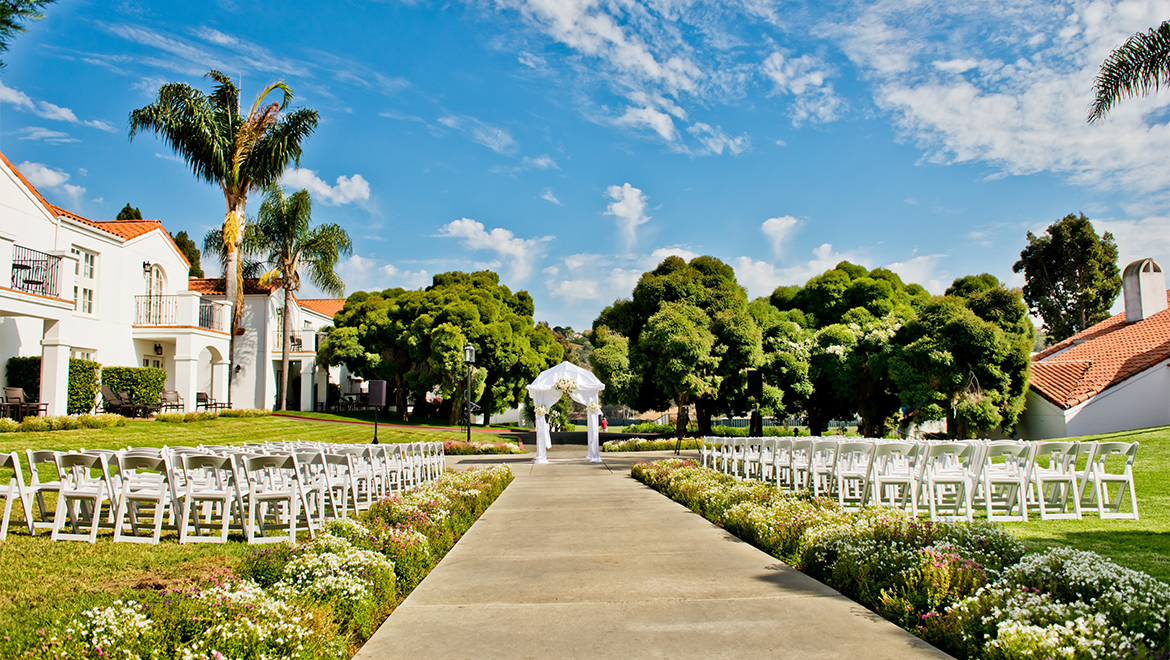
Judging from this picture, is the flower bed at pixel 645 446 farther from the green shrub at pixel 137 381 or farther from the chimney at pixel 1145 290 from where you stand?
the chimney at pixel 1145 290

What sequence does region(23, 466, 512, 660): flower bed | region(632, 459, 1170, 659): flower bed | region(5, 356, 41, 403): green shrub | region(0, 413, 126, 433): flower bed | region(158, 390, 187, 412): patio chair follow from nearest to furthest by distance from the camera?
region(23, 466, 512, 660): flower bed → region(632, 459, 1170, 659): flower bed → region(0, 413, 126, 433): flower bed → region(5, 356, 41, 403): green shrub → region(158, 390, 187, 412): patio chair

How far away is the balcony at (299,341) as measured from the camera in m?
37.2

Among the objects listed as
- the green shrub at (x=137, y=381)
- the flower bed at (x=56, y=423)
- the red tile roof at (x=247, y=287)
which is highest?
the red tile roof at (x=247, y=287)

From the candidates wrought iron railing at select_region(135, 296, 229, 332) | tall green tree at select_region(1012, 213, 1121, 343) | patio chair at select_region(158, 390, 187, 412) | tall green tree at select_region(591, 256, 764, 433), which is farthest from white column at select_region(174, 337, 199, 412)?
tall green tree at select_region(1012, 213, 1121, 343)

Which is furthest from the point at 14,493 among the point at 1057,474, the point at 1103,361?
the point at 1103,361

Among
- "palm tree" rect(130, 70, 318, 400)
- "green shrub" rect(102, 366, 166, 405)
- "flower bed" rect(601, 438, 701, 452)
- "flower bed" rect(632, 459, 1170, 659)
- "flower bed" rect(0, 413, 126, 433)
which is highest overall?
"palm tree" rect(130, 70, 318, 400)

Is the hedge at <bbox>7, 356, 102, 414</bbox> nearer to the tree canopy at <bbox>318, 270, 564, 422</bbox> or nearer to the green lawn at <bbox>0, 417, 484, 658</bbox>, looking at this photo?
the green lawn at <bbox>0, 417, 484, 658</bbox>

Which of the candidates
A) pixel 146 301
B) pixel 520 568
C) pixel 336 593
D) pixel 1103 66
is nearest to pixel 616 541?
pixel 520 568

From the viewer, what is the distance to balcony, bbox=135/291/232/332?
26125 mm

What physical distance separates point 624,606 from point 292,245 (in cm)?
3256

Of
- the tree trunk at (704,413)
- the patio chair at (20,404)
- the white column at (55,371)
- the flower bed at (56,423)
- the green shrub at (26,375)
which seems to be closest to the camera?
the flower bed at (56,423)

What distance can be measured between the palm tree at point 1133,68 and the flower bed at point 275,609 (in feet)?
37.8

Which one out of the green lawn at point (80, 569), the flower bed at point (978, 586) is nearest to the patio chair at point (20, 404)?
the green lawn at point (80, 569)

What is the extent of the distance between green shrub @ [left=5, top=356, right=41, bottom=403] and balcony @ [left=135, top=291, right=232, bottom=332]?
5.20m
